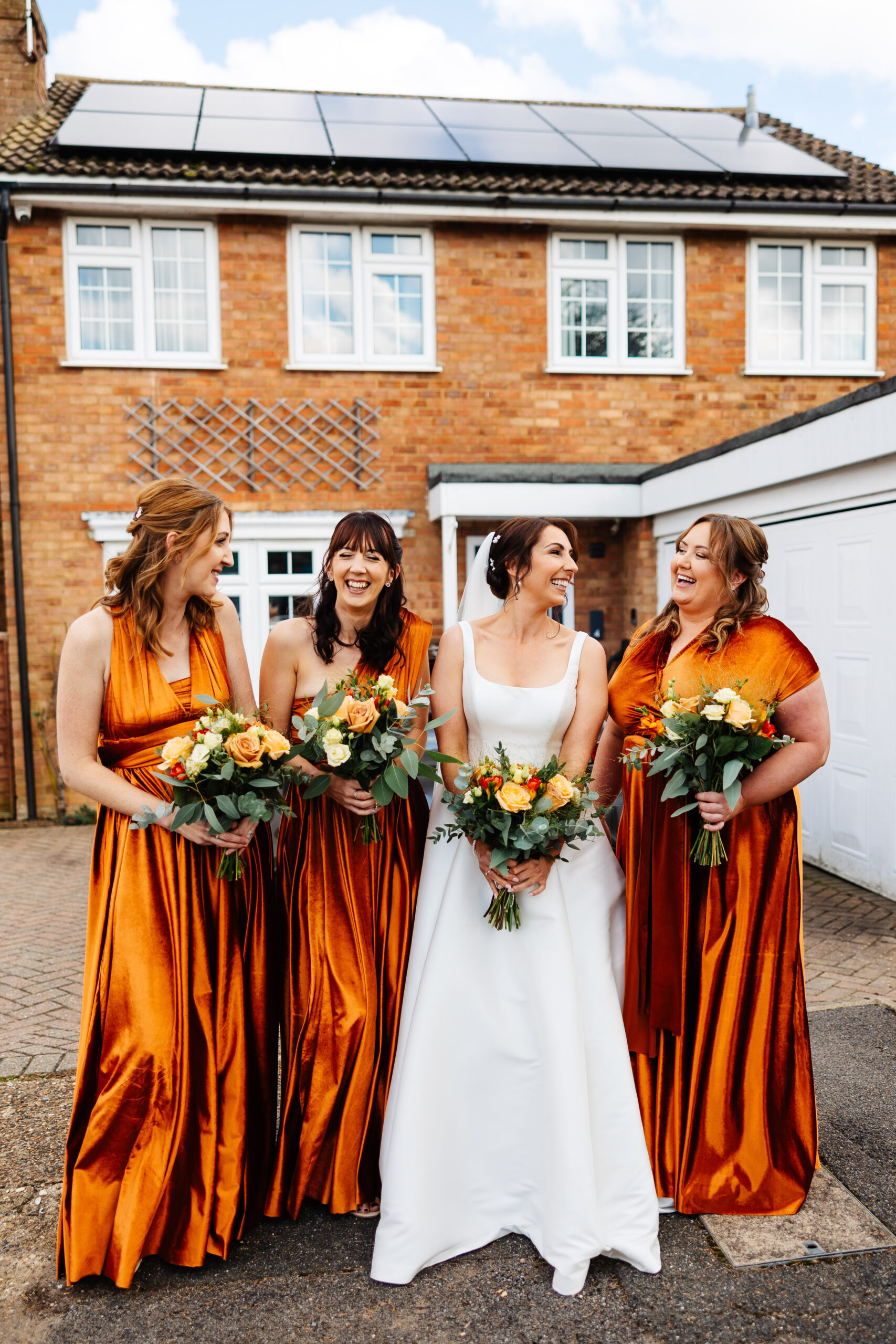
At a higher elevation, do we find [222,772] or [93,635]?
[93,635]

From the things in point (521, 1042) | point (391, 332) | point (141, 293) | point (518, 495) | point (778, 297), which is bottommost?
point (521, 1042)

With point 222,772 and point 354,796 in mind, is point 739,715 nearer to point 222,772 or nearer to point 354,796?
point 354,796

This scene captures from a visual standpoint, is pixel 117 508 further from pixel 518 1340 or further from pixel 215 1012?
pixel 518 1340

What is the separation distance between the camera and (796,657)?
123 inches

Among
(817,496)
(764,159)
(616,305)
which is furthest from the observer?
(764,159)

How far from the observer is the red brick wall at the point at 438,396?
33.9 ft

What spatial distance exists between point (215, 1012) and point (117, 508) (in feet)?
27.9

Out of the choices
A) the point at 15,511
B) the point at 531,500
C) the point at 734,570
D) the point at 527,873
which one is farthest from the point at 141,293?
the point at 527,873

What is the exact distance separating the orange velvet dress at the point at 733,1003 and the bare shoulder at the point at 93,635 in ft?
5.95

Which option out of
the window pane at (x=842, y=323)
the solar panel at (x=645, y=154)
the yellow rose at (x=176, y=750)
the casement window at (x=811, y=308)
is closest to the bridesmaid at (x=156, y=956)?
the yellow rose at (x=176, y=750)

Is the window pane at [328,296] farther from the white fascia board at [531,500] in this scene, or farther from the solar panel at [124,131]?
the white fascia board at [531,500]

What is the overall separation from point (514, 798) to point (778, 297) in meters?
10.5

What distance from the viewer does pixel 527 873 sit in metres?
2.92

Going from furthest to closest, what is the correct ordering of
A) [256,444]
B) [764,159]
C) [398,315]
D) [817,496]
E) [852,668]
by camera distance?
1. [764,159]
2. [398,315]
3. [256,444]
4. [817,496]
5. [852,668]
